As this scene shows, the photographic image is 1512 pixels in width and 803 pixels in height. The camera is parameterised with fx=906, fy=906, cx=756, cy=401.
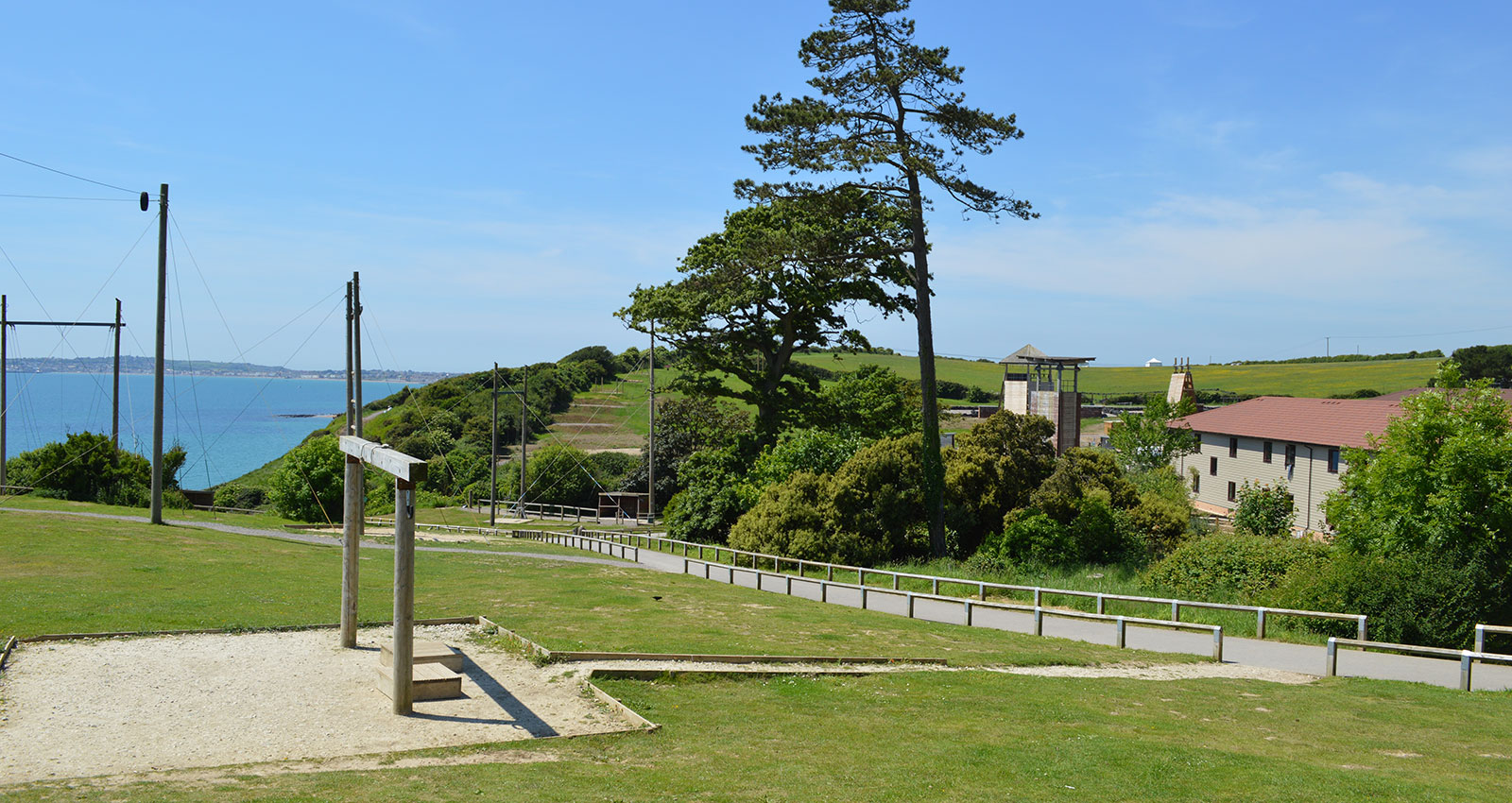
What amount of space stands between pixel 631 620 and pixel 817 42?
23775 mm

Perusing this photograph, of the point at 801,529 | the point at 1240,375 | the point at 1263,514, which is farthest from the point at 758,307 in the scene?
the point at 1240,375

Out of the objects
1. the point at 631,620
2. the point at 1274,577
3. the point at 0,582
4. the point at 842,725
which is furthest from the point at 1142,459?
the point at 0,582

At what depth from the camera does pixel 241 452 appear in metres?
145

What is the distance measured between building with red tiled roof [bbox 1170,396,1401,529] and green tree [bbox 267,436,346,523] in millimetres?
43483

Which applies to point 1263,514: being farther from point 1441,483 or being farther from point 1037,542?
point 1441,483

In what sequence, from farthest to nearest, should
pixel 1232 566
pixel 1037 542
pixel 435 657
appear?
pixel 1037 542, pixel 1232 566, pixel 435 657

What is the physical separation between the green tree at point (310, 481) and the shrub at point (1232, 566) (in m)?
33.4

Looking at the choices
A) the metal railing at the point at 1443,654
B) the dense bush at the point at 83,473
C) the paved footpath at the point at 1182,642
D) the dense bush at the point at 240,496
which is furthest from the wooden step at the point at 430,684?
the dense bush at the point at 240,496

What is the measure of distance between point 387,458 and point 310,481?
1274 inches

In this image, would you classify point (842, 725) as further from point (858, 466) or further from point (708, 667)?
point (858, 466)

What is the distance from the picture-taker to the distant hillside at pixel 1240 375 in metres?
116

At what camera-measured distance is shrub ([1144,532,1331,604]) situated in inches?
910

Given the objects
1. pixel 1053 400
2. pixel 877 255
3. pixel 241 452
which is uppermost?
pixel 877 255

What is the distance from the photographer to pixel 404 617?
1014 centimetres
